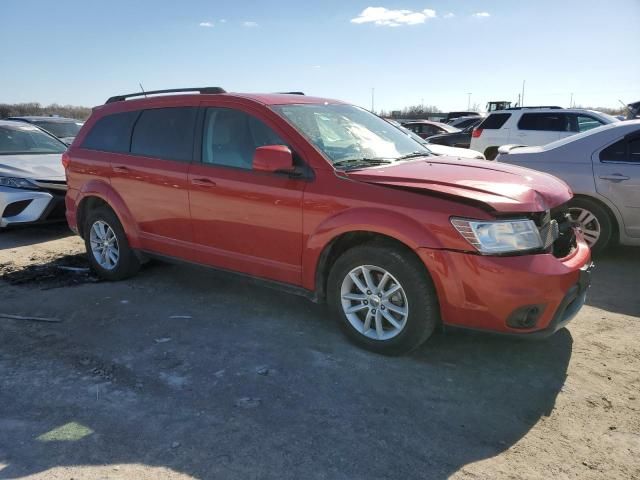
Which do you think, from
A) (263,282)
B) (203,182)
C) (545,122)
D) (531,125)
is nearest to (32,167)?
(203,182)

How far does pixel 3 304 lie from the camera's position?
4.78 meters

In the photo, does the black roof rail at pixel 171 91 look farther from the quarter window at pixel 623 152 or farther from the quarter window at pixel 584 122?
the quarter window at pixel 584 122

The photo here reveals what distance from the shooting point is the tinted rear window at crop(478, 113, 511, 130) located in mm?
12141

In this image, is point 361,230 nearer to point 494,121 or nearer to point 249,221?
point 249,221

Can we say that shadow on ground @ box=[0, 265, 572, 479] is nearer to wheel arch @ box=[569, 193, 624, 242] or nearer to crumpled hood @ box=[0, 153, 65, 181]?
wheel arch @ box=[569, 193, 624, 242]

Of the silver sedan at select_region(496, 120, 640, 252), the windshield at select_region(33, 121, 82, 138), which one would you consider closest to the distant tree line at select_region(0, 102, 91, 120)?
the windshield at select_region(33, 121, 82, 138)

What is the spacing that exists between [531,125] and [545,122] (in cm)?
29

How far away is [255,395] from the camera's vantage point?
3.17m

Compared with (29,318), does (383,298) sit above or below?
above

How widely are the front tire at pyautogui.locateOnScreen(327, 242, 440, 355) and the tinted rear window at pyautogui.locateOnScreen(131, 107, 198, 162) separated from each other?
1.81 meters

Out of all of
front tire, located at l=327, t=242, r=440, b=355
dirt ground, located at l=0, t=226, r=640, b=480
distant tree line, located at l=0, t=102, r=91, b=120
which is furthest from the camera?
distant tree line, located at l=0, t=102, r=91, b=120

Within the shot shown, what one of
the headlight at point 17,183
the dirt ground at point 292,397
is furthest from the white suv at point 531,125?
the headlight at point 17,183

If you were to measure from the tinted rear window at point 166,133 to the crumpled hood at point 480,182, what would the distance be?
168cm

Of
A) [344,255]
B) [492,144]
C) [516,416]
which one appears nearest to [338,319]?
[344,255]
